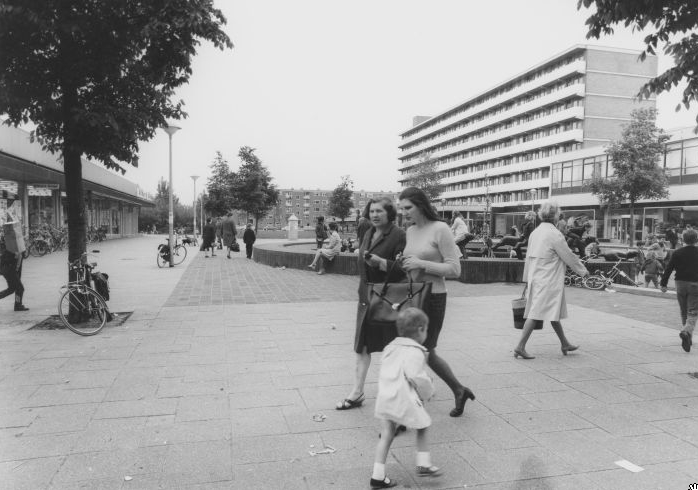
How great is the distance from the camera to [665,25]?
5.77 m

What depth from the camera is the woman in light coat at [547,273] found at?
19.2 ft

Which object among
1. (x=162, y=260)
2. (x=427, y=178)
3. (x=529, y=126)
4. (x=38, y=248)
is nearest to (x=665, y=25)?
(x=162, y=260)

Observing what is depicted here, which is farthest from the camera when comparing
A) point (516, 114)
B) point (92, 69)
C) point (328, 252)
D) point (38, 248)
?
point (516, 114)

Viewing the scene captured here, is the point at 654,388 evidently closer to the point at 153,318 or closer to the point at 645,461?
the point at 645,461

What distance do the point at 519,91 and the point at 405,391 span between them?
252 feet

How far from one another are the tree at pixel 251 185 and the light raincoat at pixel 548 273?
38.7 meters

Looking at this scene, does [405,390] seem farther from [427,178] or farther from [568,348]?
[427,178]

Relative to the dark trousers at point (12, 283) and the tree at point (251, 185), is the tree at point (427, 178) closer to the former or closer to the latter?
the tree at point (251, 185)

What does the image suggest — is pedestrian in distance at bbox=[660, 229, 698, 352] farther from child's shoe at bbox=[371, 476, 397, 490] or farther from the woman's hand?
child's shoe at bbox=[371, 476, 397, 490]

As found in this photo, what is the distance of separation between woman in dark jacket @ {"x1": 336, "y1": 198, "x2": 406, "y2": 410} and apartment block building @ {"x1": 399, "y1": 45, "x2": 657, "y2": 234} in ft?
140

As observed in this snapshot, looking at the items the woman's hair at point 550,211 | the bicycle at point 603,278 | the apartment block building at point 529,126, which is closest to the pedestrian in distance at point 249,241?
the bicycle at point 603,278

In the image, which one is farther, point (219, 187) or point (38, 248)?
point (219, 187)

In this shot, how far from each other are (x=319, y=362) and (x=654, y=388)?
3226mm

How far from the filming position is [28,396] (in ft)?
15.0
